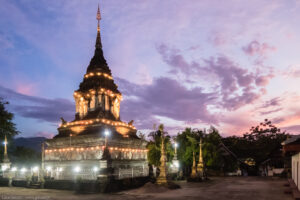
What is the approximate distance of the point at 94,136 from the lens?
3591 centimetres

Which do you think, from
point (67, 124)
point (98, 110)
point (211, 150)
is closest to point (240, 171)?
point (211, 150)

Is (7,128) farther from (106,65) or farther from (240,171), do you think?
(240,171)

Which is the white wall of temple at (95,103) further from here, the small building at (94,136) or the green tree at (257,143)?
the green tree at (257,143)

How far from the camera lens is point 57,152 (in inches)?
1529

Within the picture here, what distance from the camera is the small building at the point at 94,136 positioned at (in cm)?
3534

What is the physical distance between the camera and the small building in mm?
35344

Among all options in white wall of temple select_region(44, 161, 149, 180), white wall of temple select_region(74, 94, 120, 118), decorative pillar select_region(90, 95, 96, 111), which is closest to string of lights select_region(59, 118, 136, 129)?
white wall of temple select_region(74, 94, 120, 118)

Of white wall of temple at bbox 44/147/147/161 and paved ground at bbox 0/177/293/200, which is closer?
paved ground at bbox 0/177/293/200

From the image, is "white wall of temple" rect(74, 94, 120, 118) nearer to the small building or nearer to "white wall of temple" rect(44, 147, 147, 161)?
the small building

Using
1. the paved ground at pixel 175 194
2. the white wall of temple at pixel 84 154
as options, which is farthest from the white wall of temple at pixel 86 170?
the paved ground at pixel 175 194

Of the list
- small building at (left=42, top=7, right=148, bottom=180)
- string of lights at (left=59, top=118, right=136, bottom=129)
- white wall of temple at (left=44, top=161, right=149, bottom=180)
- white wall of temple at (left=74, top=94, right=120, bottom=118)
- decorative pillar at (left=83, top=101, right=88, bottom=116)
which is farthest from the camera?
decorative pillar at (left=83, top=101, right=88, bottom=116)

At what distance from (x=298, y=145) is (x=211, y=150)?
3117 centimetres

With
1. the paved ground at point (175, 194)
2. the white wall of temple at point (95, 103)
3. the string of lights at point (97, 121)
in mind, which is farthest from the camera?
the white wall of temple at point (95, 103)

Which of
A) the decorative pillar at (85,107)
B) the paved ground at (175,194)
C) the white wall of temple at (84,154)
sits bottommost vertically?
the paved ground at (175,194)
